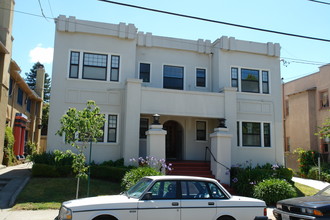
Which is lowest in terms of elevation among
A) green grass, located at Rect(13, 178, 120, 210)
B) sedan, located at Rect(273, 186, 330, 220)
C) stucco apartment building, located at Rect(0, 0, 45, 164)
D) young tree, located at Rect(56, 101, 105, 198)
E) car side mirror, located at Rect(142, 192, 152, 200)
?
green grass, located at Rect(13, 178, 120, 210)

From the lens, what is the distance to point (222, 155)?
52.5 ft

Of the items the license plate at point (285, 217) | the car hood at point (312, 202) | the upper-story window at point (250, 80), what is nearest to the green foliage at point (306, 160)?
the upper-story window at point (250, 80)

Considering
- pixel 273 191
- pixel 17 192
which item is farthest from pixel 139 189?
pixel 273 191

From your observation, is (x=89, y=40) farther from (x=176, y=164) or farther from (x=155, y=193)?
(x=155, y=193)

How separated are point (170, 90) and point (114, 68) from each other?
336 cm

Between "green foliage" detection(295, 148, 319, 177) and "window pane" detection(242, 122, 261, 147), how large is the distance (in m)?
7.00

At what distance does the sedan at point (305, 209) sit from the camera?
7.18 meters

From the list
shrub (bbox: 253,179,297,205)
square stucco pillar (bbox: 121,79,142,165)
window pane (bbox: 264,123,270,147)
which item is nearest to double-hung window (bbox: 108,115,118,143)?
square stucco pillar (bbox: 121,79,142,165)

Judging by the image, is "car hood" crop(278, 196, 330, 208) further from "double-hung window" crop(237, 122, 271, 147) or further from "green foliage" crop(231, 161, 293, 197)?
"double-hung window" crop(237, 122, 271, 147)

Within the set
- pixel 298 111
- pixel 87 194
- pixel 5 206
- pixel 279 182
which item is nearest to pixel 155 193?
pixel 87 194

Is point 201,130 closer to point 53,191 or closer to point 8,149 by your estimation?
point 53,191

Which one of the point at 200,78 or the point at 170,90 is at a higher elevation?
the point at 200,78

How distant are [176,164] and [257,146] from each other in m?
5.49

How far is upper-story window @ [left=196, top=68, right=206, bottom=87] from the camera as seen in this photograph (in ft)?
64.6
